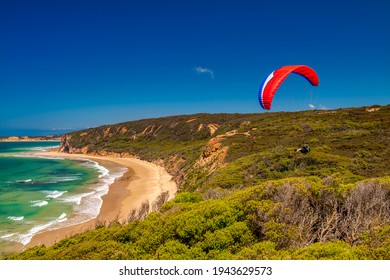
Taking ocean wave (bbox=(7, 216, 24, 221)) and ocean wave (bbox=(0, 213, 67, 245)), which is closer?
ocean wave (bbox=(0, 213, 67, 245))

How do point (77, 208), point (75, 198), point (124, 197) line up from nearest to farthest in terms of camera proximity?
point (77, 208)
point (75, 198)
point (124, 197)

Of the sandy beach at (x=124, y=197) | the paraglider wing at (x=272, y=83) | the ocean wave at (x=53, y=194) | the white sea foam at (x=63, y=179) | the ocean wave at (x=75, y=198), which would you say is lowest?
the sandy beach at (x=124, y=197)

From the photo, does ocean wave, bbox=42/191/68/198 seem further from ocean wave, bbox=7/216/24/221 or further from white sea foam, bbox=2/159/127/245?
ocean wave, bbox=7/216/24/221

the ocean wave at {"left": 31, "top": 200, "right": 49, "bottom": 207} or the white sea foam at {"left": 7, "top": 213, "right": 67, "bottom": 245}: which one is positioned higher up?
A: the ocean wave at {"left": 31, "top": 200, "right": 49, "bottom": 207}

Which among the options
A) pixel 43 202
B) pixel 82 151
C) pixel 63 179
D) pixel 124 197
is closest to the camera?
pixel 43 202

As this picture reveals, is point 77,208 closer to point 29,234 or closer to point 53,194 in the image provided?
point 29,234

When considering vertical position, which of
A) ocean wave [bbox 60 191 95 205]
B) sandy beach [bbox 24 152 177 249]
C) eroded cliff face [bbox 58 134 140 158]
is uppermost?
eroded cliff face [bbox 58 134 140 158]

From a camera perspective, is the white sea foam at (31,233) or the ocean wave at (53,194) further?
the ocean wave at (53,194)

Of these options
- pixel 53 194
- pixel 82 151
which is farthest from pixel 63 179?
pixel 82 151

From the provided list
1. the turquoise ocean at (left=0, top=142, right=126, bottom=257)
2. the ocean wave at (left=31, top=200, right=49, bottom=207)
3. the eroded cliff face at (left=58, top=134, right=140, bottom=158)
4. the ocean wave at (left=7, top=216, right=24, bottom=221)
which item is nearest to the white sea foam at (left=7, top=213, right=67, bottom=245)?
the turquoise ocean at (left=0, top=142, right=126, bottom=257)

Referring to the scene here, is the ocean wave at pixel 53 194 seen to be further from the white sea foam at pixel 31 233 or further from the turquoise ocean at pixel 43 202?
the white sea foam at pixel 31 233

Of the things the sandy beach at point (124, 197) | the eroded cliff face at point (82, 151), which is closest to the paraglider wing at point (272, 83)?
the sandy beach at point (124, 197)
